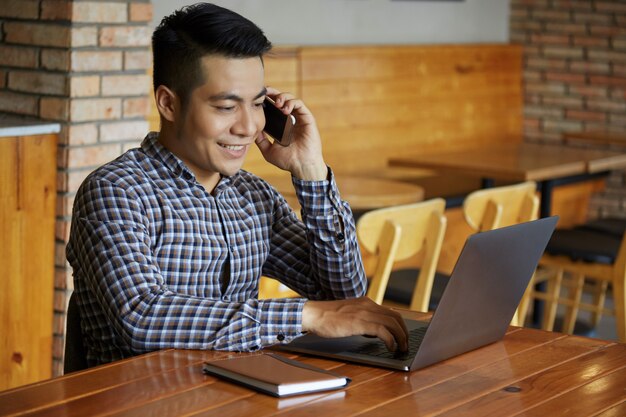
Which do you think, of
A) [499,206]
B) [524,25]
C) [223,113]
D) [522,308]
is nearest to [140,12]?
[499,206]

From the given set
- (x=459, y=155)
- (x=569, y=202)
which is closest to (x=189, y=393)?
(x=459, y=155)

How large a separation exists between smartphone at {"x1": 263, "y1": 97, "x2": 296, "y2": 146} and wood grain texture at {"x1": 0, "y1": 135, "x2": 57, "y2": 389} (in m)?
1.32

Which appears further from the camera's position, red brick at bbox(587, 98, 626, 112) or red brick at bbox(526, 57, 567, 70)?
red brick at bbox(526, 57, 567, 70)

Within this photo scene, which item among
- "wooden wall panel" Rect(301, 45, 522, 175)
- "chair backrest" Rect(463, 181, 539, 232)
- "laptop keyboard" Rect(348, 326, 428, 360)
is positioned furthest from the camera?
"wooden wall panel" Rect(301, 45, 522, 175)

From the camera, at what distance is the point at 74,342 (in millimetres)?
2102

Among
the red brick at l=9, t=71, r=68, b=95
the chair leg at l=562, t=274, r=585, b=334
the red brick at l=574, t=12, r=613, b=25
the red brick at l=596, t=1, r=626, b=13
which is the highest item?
the red brick at l=596, t=1, r=626, b=13

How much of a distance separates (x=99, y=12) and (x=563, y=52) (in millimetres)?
4127

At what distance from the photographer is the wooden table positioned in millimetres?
5266

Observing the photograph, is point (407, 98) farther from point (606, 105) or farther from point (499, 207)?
point (499, 207)

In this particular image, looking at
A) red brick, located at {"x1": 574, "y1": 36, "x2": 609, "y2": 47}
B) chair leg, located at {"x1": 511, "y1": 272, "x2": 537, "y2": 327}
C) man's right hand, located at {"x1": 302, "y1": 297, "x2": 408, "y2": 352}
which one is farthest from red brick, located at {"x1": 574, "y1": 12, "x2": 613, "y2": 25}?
man's right hand, located at {"x1": 302, "y1": 297, "x2": 408, "y2": 352}

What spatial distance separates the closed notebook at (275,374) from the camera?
1.63 meters

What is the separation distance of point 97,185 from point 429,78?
4518 millimetres

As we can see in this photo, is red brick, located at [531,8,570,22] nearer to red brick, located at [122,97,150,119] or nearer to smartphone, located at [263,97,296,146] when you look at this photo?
red brick, located at [122,97,150,119]

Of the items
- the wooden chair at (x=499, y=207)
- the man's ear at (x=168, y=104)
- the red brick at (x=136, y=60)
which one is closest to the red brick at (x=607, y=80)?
the wooden chair at (x=499, y=207)
